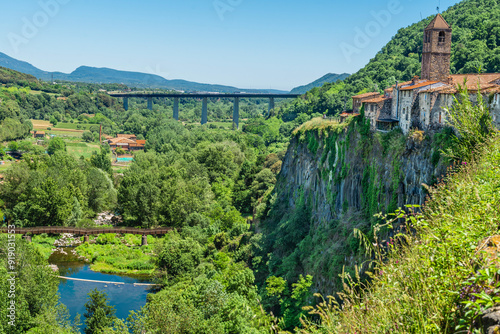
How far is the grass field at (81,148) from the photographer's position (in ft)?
304

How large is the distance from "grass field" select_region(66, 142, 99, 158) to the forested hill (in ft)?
133

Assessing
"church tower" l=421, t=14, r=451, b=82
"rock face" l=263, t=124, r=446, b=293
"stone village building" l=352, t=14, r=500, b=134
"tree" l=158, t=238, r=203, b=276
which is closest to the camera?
"stone village building" l=352, t=14, r=500, b=134

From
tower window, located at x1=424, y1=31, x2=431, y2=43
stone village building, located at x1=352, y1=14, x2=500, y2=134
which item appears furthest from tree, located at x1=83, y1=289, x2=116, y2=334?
tower window, located at x1=424, y1=31, x2=431, y2=43

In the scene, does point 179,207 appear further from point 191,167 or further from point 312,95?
point 312,95

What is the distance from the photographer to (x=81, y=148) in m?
97.8

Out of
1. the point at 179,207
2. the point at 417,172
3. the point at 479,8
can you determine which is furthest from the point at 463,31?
the point at 417,172

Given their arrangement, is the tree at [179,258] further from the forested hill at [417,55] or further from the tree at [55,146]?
the tree at [55,146]

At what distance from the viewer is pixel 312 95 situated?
9081 centimetres

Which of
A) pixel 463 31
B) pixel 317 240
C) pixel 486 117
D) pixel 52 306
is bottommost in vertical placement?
pixel 52 306

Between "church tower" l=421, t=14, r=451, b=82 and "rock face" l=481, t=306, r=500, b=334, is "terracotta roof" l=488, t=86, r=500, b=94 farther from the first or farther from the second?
"rock face" l=481, t=306, r=500, b=334

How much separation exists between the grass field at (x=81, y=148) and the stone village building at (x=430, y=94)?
72.0m

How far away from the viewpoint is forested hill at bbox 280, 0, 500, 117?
5831 cm

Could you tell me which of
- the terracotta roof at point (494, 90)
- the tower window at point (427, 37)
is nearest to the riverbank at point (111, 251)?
the tower window at point (427, 37)

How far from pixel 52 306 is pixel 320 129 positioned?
22.7 meters
